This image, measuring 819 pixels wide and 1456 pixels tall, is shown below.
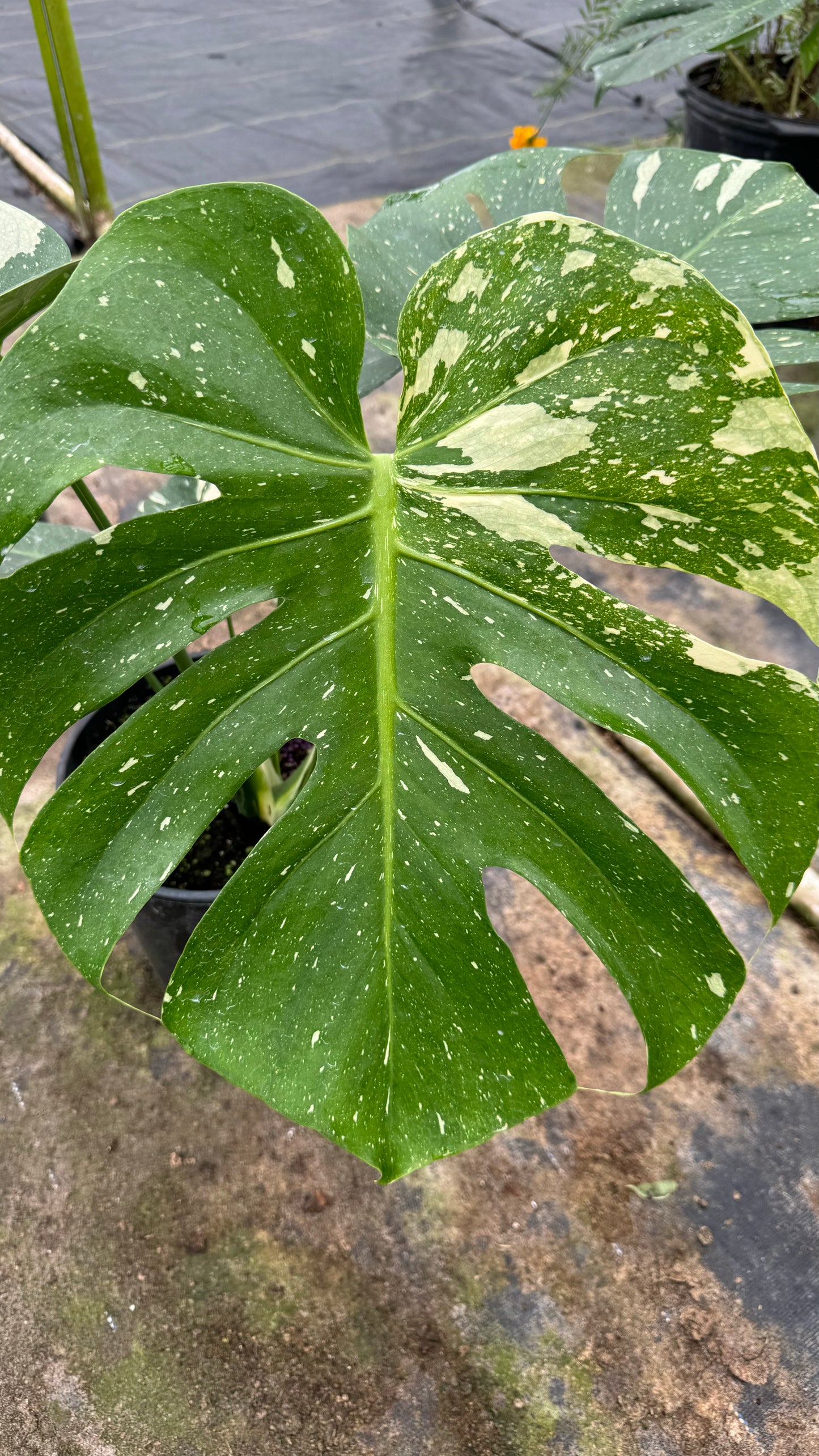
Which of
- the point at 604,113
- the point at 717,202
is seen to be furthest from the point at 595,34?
the point at 717,202

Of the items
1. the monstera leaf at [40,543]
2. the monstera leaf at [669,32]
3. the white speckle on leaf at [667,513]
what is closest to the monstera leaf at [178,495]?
the monstera leaf at [40,543]

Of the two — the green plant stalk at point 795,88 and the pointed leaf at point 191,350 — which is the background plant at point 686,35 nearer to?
the green plant stalk at point 795,88

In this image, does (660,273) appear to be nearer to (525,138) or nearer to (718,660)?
(718,660)

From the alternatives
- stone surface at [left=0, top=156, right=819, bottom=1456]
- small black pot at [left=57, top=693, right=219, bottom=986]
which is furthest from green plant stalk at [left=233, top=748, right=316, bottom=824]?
stone surface at [left=0, top=156, right=819, bottom=1456]

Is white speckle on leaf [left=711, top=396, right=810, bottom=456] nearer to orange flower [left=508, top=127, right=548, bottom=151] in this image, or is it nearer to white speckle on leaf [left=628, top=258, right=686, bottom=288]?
white speckle on leaf [left=628, top=258, right=686, bottom=288]

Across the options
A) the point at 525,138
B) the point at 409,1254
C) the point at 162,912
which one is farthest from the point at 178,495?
the point at 525,138
